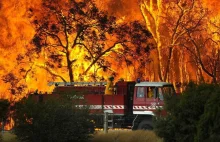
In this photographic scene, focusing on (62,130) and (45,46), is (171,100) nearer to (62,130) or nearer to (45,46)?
(62,130)

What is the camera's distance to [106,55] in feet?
150

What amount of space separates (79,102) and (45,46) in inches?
758

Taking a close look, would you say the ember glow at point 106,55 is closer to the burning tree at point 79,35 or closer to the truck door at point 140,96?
the burning tree at point 79,35

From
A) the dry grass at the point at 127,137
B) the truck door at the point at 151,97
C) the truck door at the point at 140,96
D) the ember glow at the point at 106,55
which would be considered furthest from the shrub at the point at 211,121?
the ember glow at the point at 106,55

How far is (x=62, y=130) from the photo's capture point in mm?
23797

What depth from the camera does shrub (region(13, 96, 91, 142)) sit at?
23.8 meters

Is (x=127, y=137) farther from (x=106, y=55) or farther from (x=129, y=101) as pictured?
(x=106, y=55)

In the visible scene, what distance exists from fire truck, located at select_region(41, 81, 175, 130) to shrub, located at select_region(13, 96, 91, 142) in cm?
684

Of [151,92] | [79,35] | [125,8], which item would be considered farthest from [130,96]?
[125,8]

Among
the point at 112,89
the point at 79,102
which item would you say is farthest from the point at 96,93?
the point at 79,102

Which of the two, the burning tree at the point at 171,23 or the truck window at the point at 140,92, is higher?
the burning tree at the point at 171,23

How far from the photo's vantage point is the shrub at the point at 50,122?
23.8 metres

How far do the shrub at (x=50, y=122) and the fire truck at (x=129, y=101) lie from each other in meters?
6.84

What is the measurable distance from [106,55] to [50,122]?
22190 mm
